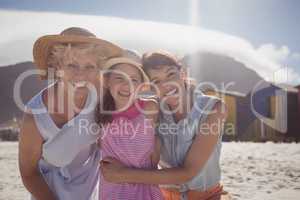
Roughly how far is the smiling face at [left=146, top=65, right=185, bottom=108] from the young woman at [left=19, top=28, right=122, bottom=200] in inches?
13.3

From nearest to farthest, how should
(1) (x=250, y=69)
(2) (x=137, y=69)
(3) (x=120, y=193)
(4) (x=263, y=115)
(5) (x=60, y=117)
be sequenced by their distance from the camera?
1. (3) (x=120, y=193)
2. (2) (x=137, y=69)
3. (5) (x=60, y=117)
4. (4) (x=263, y=115)
5. (1) (x=250, y=69)

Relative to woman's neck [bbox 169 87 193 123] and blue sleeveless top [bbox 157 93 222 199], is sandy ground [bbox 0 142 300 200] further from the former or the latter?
woman's neck [bbox 169 87 193 123]

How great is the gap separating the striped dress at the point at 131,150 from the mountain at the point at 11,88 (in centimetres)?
2182

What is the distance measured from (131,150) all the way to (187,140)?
30 cm

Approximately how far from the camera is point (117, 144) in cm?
206

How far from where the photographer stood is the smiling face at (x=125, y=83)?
219cm

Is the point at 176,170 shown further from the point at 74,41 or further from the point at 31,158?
the point at 74,41

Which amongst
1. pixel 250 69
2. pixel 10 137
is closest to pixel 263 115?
pixel 10 137

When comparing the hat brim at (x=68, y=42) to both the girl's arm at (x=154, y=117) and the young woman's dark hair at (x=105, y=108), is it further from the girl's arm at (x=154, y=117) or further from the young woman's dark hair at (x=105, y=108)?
the girl's arm at (x=154, y=117)

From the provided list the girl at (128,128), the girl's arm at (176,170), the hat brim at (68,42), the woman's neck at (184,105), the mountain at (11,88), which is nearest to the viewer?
the girl's arm at (176,170)

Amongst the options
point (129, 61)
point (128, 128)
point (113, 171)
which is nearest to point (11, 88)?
point (129, 61)

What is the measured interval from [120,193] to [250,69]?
149 ft

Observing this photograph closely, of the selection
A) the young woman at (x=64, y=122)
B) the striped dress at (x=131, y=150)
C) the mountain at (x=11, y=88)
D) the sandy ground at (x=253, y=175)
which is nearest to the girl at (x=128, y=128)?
the striped dress at (x=131, y=150)

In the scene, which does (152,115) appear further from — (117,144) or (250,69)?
(250,69)
